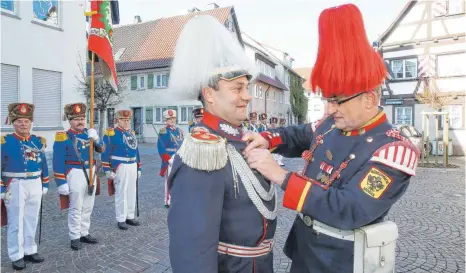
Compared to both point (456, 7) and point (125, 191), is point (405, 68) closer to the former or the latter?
point (456, 7)

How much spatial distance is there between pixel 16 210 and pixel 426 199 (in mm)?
8799

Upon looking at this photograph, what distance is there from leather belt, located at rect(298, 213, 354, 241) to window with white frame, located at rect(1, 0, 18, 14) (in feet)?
41.3

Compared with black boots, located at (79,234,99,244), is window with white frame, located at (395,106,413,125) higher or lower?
higher

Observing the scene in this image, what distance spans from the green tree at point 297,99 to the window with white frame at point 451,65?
22941 millimetres

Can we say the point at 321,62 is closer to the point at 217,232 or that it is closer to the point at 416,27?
the point at 217,232

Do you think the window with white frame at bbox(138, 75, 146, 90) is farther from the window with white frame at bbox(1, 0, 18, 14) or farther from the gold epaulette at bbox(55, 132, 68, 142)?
the gold epaulette at bbox(55, 132, 68, 142)

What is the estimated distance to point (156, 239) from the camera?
5484 millimetres

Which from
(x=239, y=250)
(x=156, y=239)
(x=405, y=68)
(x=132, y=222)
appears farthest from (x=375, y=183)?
(x=405, y=68)

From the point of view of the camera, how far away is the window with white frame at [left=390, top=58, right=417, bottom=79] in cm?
2136

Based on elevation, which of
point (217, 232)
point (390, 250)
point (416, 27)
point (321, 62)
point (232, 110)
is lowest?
point (390, 250)

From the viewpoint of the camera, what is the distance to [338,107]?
1926 mm

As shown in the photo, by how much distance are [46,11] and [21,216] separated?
33.7 feet

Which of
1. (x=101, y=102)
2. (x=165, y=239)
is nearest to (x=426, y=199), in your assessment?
(x=165, y=239)

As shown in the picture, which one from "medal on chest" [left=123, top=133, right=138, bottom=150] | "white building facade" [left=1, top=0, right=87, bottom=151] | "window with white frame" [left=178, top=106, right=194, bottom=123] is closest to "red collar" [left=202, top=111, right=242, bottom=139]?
"medal on chest" [left=123, top=133, right=138, bottom=150]
